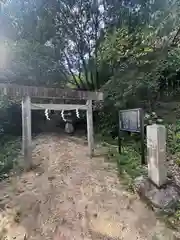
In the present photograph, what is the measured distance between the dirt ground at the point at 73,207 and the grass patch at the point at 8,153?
2.04ft

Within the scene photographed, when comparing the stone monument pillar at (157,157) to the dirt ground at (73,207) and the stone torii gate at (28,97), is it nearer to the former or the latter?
the dirt ground at (73,207)

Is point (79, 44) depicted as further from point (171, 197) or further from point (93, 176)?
point (171, 197)

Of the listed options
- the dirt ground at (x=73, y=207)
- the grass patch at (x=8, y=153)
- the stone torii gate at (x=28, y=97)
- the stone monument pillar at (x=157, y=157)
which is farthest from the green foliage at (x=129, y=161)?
the grass patch at (x=8, y=153)

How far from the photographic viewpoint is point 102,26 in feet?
31.4

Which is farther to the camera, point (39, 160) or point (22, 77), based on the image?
point (22, 77)

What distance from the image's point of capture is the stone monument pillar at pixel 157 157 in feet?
12.1

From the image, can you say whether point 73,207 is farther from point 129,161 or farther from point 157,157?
point 129,161

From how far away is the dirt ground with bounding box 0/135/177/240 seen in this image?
294 cm

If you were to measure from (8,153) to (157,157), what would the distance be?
4.58 metres

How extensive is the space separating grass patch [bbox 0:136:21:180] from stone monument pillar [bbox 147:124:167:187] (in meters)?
3.25

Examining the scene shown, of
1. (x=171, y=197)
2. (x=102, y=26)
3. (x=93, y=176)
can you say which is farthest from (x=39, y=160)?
(x=102, y=26)

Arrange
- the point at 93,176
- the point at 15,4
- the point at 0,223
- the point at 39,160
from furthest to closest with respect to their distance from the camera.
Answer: the point at 15,4
the point at 39,160
the point at 93,176
the point at 0,223

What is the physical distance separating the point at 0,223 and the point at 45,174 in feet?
5.40

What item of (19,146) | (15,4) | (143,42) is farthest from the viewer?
(15,4)
